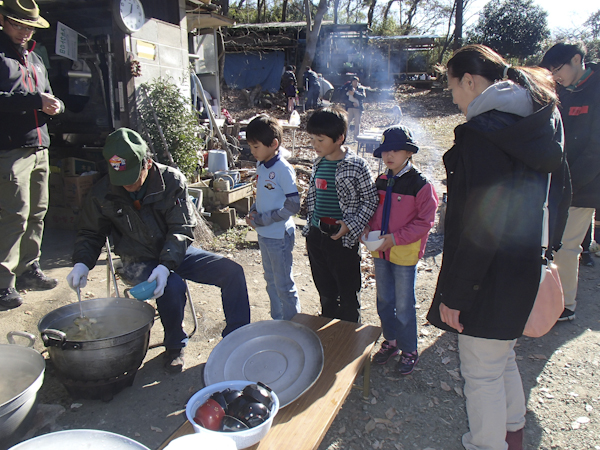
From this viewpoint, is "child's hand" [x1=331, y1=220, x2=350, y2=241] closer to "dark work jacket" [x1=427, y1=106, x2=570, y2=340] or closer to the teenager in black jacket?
"dark work jacket" [x1=427, y1=106, x2=570, y2=340]

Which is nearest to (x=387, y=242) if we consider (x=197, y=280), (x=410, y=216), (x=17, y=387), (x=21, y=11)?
(x=410, y=216)

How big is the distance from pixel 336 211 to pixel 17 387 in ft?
7.60

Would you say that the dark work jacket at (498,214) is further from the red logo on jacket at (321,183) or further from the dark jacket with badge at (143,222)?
the dark jacket with badge at (143,222)

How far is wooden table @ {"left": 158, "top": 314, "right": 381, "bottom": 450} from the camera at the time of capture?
1.98m

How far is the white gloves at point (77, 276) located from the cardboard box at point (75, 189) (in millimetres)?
3616

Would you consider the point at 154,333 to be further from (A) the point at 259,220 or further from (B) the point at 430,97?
(B) the point at 430,97

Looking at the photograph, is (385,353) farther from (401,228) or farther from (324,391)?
(324,391)

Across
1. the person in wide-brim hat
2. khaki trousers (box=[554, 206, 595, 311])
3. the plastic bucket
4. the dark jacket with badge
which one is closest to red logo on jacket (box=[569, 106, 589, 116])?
khaki trousers (box=[554, 206, 595, 311])

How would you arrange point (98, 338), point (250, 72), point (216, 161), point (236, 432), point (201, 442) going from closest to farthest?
point (201, 442), point (236, 432), point (98, 338), point (216, 161), point (250, 72)

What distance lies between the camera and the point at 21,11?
407 centimetres

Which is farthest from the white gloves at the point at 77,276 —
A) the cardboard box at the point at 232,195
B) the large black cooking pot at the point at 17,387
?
the cardboard box at the point at 232,195

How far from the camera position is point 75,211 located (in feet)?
20.7

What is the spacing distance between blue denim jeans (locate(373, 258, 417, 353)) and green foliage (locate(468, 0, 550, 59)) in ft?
84.6

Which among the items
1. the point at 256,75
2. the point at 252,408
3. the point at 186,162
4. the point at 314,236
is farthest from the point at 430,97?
the point at 252,408
